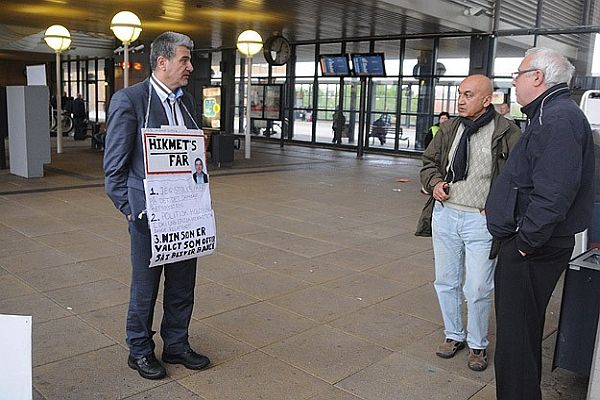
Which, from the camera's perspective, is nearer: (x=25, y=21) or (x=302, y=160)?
(x=302, y=160)

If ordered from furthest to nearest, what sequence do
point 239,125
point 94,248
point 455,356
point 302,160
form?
point 239,125, point 302,160, point 94,248, point 455,356

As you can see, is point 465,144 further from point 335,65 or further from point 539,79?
point 335,65

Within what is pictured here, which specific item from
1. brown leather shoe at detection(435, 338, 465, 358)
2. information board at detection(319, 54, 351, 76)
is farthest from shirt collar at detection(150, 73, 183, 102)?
information board at detection(319, 54, 351, 76)

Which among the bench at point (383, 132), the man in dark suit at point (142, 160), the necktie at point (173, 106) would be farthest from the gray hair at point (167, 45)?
the bench at point (383, 132)

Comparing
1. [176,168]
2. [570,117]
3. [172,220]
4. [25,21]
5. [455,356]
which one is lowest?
[455,356]

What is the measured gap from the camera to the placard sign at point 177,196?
2994 millimetres

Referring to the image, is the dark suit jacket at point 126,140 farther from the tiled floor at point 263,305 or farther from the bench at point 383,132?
the bench at point 383,132

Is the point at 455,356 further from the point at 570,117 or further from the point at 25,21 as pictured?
the point at 25,21

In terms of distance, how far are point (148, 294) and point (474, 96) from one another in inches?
82.8

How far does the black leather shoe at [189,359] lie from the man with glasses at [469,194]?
1.46 metres

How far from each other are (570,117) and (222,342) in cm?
242

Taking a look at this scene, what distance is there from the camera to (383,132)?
18438 mm

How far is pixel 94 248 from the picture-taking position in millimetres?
5895

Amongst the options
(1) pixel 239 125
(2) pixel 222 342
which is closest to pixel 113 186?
(2) pixel 222 342
